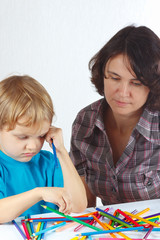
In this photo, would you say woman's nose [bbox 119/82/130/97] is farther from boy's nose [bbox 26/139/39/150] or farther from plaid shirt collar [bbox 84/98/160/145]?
boy's nose [bbox 26/139/39/150]

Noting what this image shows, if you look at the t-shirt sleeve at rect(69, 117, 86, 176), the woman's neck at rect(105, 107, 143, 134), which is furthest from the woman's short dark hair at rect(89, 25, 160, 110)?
the t-shirt sleeve at rect(69, 117, 86, 176)

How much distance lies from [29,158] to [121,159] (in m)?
0.51

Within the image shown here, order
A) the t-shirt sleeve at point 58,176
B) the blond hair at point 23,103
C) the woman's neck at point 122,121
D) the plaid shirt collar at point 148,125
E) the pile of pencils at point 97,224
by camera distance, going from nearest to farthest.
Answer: the pile of pencils at point 97,224 < the blond hair at point 23,103 < the t-shirt sleeve at point 58,176 < the plaid shirt collar at point 148,125 < the woman's neck at point 122,121

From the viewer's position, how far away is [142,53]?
58.1 inches

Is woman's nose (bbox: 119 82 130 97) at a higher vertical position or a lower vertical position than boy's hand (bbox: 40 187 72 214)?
higher

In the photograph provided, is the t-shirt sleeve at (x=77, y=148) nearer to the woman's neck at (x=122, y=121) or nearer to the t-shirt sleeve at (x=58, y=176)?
the woman's neck at (x=122, y=121)

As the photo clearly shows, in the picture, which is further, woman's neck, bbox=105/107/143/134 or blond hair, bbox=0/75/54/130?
woman's neck, bbox=105/107/143/134

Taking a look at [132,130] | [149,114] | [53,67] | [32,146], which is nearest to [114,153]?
[132,130]

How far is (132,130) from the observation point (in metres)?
1.70

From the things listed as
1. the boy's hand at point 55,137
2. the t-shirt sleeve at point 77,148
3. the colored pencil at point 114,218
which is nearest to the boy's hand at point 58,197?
the colored pencil at point 114,218

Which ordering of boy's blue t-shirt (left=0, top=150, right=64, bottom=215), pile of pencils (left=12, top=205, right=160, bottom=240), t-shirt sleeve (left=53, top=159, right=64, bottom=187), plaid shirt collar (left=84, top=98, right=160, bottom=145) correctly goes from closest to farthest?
pile of pencils (left=12, top=205, right=160, bottom=240) < boy's blue t-shirt (left=0, top=150, right=64, bottom=215) < t-shirt sleeve (left=53, top=159, right=64, bottom=187) < plaid shirt collar (left=84, top=98, right=160, bottom=145)

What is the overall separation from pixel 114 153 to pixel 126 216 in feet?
1.88

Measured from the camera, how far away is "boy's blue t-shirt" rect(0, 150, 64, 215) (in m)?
1.29

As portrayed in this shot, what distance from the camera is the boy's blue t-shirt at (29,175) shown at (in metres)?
1.29
